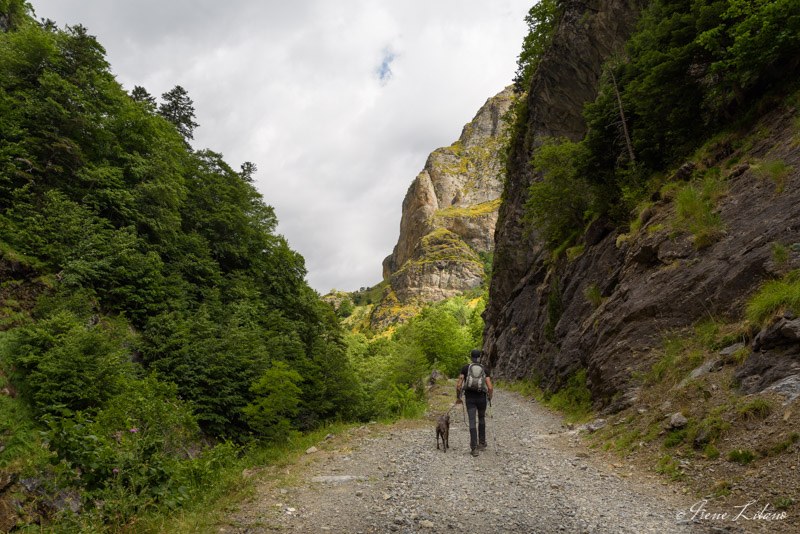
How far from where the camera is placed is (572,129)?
29375 mm

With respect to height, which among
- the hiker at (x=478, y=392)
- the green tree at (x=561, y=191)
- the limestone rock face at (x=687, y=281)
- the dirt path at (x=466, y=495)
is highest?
the green tree at (x=561, y=191)

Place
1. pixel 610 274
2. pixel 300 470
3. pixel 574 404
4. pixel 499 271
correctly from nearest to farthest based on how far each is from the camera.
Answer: pixel 300 470 < pixel 574 404 < pixel 610 274 < pixel 499 271

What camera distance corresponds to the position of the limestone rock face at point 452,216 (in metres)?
122

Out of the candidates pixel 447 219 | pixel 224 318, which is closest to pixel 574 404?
pixel 224 318

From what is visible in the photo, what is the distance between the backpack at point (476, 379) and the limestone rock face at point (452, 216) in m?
106

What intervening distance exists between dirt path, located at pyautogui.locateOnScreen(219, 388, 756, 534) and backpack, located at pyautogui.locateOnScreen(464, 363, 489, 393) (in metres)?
1.37

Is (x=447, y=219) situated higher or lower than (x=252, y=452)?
higher

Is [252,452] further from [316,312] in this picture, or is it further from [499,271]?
[499,271]

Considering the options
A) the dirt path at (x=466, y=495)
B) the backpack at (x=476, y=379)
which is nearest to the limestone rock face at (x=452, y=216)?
the backpack at (x=476, y=379)

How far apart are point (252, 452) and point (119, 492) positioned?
620 cm

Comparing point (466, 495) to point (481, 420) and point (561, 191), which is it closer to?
point (481, 420)

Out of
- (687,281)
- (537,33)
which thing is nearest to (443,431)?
(687,281)

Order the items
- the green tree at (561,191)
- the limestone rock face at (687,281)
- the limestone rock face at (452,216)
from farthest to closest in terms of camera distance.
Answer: the limestone rock face at (452,216), the green tree at (561,191), the limestone rock face at (687,281)

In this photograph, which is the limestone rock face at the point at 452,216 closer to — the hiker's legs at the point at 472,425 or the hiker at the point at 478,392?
the hiker at the point at 478,392
